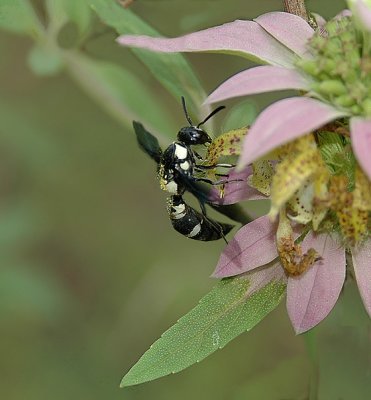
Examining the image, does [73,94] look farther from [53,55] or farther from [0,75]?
[53,55]

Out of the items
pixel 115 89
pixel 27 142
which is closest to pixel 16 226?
pixel 27 142

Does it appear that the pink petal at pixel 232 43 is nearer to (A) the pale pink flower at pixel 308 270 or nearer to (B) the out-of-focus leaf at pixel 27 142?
(A) the pale pink flower at pixel 308 270

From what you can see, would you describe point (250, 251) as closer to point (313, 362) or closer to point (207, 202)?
point (207, 202)

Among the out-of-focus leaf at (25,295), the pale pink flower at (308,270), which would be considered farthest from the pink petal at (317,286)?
the out-of-focus leaf at (25,295)

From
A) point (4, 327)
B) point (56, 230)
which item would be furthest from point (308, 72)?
point (56, 230)

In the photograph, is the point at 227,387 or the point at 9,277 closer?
the point at 227,387

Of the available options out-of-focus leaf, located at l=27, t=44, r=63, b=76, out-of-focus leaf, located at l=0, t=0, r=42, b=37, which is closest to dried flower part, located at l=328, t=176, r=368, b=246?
out-of-focus leaf, located at l=0, t=0, r=42, b=37

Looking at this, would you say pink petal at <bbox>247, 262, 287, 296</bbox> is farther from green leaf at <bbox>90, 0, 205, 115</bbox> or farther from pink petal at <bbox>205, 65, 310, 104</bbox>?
green leaf at <bbox>90, 0, 205, 115</bbox>
